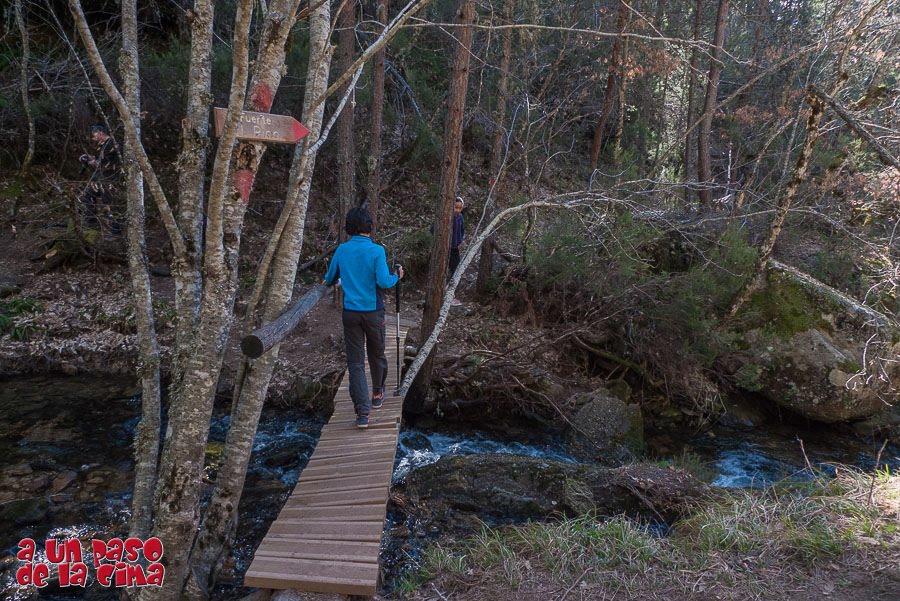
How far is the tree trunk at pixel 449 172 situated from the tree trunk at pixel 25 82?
9142 millimetres

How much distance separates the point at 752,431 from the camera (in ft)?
28.3

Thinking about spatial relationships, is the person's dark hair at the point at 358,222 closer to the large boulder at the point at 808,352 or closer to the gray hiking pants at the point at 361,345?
the gray hiking pants at the point at 361,345

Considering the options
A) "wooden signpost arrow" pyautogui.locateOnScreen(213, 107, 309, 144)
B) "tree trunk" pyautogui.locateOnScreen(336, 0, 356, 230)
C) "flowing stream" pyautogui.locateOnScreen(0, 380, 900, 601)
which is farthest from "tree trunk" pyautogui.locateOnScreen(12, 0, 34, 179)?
"wooden signpost arrow" pyautogui.locateOnScreen(213, 107, 309, 144)

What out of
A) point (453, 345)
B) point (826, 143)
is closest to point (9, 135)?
point (453, 345)

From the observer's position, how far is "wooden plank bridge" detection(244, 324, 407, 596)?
341 centimetres

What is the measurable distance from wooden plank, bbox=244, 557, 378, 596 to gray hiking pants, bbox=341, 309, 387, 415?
1950 millimetres

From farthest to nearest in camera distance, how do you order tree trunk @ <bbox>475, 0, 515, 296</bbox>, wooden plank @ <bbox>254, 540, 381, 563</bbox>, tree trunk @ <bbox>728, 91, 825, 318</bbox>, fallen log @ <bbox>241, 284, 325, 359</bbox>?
tree trunk @ <bbox>475, 0, 515, 296</bbox>
tree trunk @ <bbox>728, 91, 825, 318</bbox>
wooden plank @ <bbox>254, 540, 381, 563</bbox>
fallen log @ <bbox>241, 284, 325, 359</bbox>

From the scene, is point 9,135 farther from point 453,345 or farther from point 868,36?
point 868,36

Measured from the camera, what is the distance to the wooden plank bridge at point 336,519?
341cm

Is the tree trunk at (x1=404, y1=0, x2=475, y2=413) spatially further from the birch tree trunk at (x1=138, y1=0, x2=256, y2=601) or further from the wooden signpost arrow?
A: the wooden signpost arrow

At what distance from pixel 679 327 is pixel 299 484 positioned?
6.65 meters

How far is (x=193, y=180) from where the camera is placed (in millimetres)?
3672

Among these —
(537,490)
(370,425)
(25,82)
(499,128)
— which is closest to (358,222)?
(370,425)

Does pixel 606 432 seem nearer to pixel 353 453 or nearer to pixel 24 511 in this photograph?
pixel 353 453
